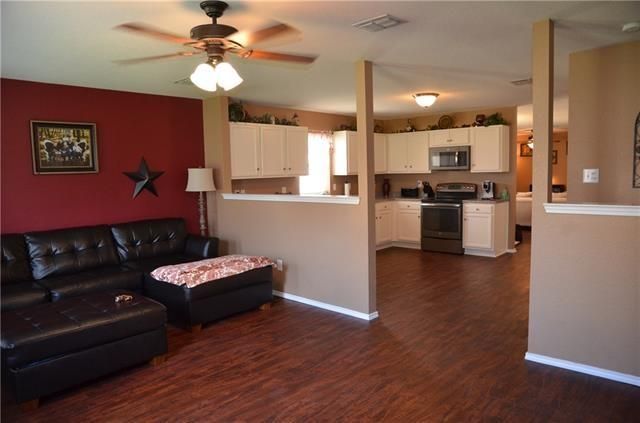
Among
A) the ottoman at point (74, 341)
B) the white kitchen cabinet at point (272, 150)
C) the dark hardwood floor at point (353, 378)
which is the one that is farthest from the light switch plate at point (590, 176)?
the white kitchen cabinet at point (272, 150)

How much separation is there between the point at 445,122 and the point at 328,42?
15.0ft

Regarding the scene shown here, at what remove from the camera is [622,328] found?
280cm

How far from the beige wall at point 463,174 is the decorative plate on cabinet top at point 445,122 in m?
0.07

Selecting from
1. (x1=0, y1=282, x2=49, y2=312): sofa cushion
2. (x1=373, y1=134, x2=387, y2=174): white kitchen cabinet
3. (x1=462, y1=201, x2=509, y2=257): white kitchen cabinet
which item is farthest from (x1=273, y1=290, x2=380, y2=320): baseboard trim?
(x1=373, y1=134, x2=387, y2=174): white kitchen cabinet

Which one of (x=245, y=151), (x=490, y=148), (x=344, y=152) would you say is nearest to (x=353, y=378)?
(x=245, y=151)

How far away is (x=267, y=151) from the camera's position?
587 centimetres

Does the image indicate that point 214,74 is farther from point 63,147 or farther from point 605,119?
point 605,119

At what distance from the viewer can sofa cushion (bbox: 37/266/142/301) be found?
147 inches

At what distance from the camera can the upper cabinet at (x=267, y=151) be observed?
18.2 feet

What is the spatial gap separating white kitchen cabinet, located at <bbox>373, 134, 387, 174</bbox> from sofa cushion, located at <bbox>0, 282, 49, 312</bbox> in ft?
17.8

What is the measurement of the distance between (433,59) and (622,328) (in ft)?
8.16

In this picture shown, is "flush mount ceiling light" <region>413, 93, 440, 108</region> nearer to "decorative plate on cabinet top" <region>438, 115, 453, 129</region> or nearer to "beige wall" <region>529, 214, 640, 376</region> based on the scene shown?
"decorative plate on cabinet top" <region>438, 115, 453, 129</region>

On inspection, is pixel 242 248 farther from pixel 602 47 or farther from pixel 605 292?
pixel 602 47

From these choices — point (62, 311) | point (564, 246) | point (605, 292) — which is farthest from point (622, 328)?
point (62, 311)
